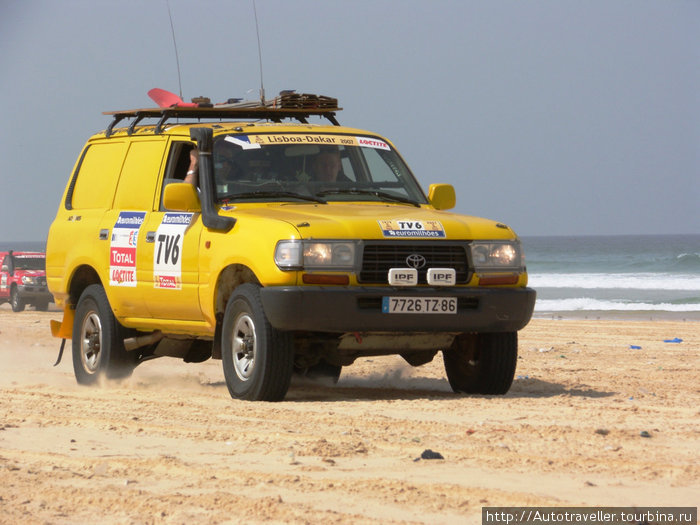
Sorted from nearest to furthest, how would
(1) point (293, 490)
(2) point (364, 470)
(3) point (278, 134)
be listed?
(1) point (293, 490) < (2) point (364, 470) < (3) point (278, 134)

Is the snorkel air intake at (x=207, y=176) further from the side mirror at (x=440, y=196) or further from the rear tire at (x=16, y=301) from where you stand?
the rear tire at (x=16, y=301)

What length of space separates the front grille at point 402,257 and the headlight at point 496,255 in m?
0.09

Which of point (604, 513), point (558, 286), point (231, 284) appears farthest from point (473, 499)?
point (558, 286)

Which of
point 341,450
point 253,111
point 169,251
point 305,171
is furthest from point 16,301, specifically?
point 341,450

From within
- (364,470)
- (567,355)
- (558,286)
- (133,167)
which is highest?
(133,167)

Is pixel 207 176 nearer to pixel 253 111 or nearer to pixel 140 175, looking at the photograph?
pixel 140 175

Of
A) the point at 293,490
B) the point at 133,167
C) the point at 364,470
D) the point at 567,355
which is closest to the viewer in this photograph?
the point at 293,490

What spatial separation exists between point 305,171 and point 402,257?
142 cm

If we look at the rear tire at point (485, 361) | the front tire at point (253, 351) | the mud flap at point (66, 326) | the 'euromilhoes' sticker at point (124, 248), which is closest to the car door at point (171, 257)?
the 'euromilhoes' sticker at point (124, 248)

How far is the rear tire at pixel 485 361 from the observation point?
9.06m

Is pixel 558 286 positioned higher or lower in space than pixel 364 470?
lower

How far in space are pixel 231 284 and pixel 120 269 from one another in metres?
1.42

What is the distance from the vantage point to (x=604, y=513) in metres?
4.94

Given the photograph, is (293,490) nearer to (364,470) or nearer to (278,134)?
(364,470)
